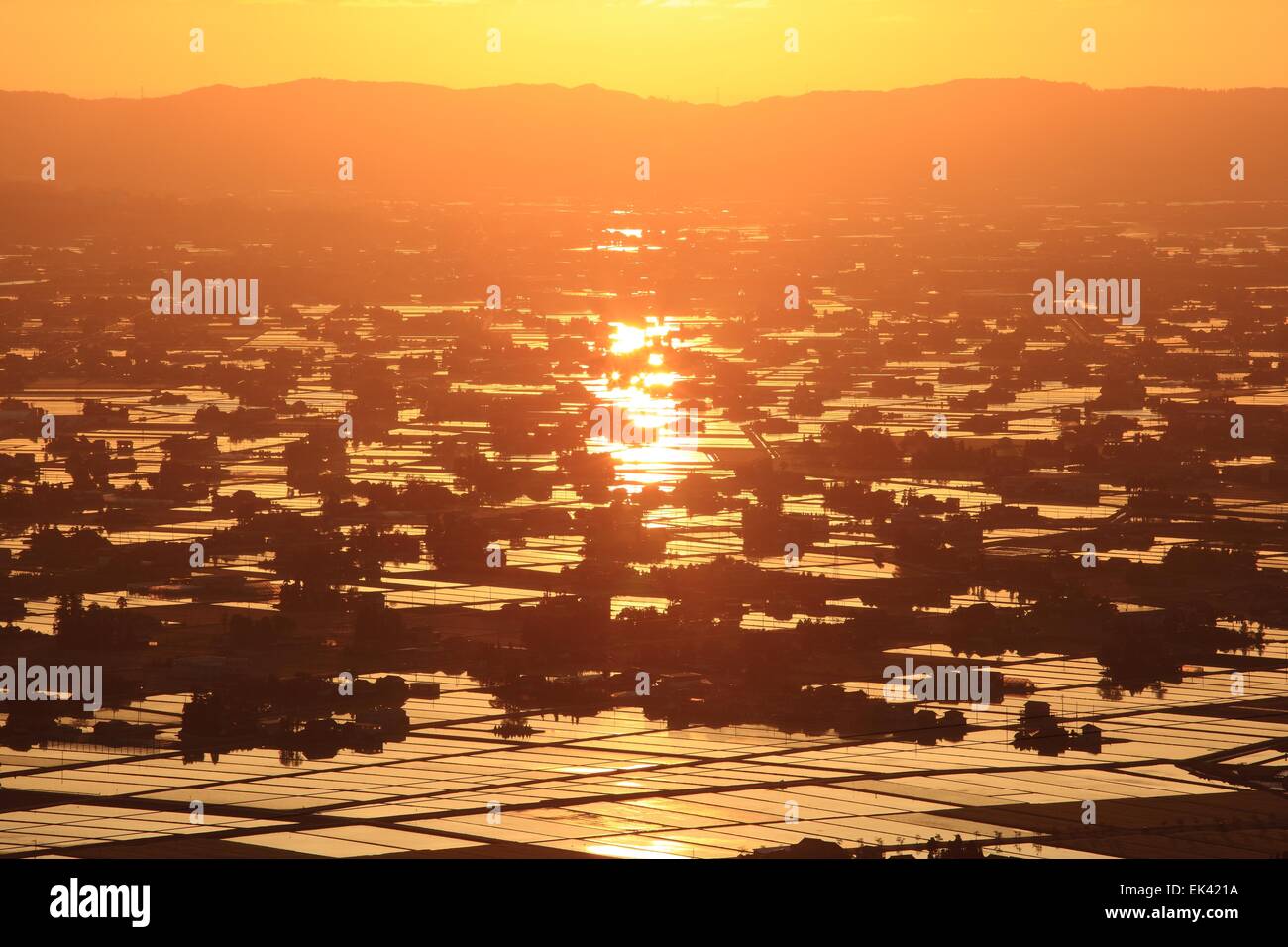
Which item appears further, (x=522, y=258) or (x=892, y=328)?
(x=522, y=258)

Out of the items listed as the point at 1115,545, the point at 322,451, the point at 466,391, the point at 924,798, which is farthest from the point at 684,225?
the point at 924,798

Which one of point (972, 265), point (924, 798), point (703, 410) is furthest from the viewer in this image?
point (972, 265)

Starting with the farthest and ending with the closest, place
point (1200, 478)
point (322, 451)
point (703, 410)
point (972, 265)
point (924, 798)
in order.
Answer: point (972, 265), point (703, 410), point (322, 451), point (1200, 478), point (924, 798)

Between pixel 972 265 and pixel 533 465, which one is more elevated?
pixel 972 265

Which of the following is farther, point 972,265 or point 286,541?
point 972,265

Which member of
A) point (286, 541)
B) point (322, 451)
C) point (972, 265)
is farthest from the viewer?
point (972, 265)

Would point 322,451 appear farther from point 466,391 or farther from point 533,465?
point 466,391

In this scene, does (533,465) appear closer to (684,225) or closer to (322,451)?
(322,451)
